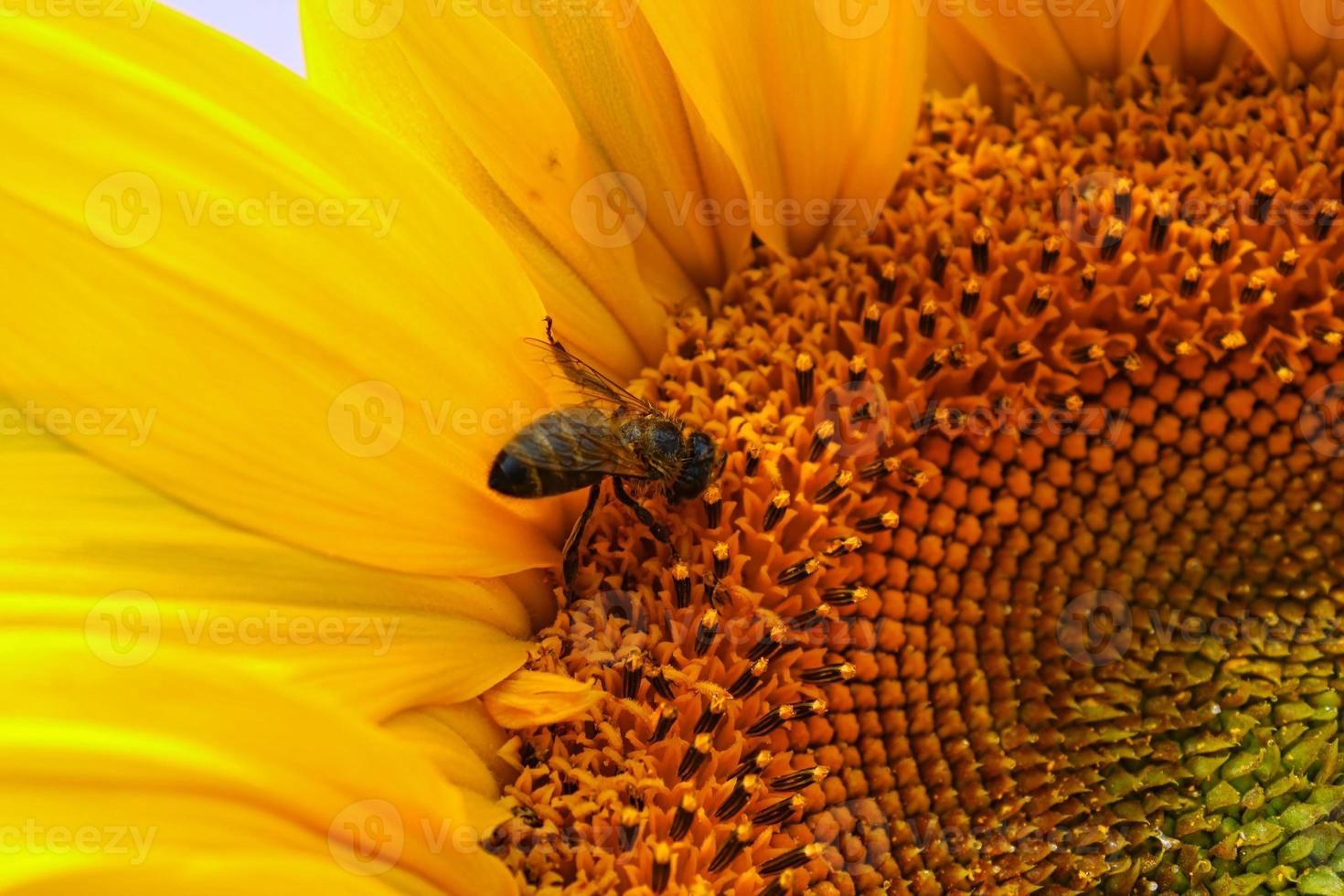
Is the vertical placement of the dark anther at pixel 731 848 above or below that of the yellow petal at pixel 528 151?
below

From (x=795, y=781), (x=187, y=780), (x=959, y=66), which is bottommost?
(x=187, y=780)

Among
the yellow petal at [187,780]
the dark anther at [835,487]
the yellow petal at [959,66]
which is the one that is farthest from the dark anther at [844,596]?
the yellow petal at [959,66]

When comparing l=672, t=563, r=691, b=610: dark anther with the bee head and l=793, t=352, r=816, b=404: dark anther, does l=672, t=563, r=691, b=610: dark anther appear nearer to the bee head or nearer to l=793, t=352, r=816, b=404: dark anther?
the bee head

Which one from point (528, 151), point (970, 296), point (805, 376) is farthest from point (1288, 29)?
point (528, 151)

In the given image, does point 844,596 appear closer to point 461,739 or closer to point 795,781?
point 795,781

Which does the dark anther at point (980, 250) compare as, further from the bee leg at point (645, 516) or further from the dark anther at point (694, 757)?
the dark anther at point (694, 757)

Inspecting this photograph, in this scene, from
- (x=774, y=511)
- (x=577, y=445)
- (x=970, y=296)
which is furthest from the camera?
(x=970, y=296)

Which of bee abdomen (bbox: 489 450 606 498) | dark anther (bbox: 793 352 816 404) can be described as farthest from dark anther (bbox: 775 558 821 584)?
bee abdomen (bbox: 489 450 606 498)
